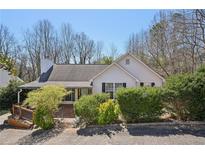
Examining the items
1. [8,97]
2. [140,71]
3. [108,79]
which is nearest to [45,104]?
[108,79]

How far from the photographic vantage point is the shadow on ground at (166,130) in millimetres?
10484

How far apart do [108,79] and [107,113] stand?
307 inches

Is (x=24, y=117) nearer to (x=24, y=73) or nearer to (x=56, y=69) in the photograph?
(x=56, y=69)

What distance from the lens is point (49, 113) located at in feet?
41.3

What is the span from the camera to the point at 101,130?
11.4 m

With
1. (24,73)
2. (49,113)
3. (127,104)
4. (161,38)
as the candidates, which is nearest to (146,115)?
(127,104)

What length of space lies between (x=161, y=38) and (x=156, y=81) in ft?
22.5

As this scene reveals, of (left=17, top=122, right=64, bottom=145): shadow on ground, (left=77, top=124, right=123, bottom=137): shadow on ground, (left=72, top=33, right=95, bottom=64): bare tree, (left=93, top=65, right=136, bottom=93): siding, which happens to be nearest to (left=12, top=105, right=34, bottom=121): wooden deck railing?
(left=17, top=122, right=64, bottom=145): shadow on ground

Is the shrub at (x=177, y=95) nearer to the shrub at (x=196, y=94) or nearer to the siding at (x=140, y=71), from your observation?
the shrub at (x=196, y=94)

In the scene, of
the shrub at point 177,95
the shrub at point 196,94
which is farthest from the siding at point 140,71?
the shrub at point 196,94

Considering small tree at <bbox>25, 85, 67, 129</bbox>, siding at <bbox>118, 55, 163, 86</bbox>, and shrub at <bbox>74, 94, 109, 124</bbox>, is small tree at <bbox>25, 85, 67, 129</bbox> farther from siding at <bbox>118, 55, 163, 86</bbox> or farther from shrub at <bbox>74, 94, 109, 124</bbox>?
siding at <bbox>118, 55, 163, 86</bbox>

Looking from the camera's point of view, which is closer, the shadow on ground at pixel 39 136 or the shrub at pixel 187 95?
the shadow on ground at pixel 39 136

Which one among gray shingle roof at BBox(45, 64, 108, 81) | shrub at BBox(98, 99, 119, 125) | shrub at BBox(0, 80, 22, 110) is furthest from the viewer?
gray shingle roof at BBox(45, 64, 108, 81)

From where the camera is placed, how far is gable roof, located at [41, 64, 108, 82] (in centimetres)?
2180
